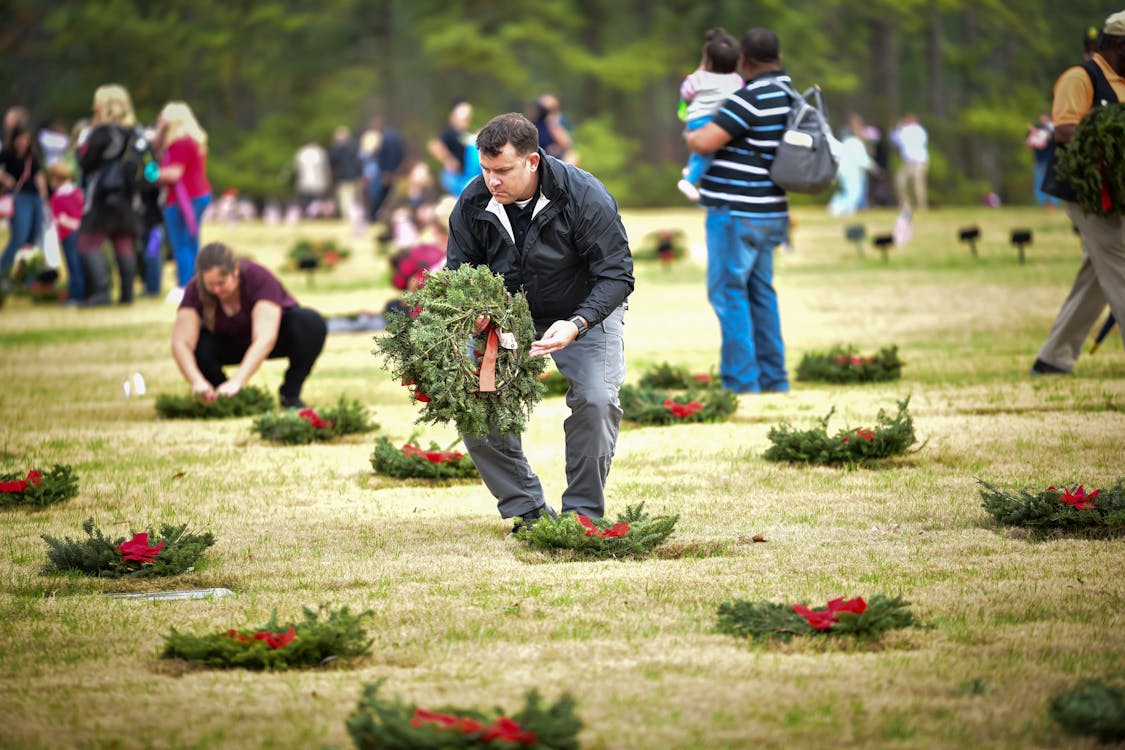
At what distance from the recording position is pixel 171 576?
649 cm

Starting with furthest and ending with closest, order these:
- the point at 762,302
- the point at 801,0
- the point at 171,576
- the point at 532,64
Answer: the point at 532,64, the point at 801,0, the point at 762,302, the point at 171,576

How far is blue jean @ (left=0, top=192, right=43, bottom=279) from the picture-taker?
20.9 meters

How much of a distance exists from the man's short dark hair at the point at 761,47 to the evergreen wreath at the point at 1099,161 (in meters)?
2.04

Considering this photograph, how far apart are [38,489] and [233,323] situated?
2470 mm

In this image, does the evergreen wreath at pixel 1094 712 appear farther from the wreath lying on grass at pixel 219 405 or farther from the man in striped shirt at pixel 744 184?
the wreath lying on grass at pixel 219 405

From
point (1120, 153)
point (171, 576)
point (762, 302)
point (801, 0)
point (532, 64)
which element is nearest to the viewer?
point (171, 576)

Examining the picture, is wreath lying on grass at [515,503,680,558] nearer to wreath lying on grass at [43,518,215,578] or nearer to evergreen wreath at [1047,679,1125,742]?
wreath lying on grass at [43,518,215,578]

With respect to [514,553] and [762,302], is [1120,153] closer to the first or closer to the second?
[762,302]

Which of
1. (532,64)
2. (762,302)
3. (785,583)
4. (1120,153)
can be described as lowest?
(785,583)

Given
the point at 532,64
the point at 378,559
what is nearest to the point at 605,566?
the point at 378,559

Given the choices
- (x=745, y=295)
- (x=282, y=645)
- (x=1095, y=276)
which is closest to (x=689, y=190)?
(x=745, y=295)

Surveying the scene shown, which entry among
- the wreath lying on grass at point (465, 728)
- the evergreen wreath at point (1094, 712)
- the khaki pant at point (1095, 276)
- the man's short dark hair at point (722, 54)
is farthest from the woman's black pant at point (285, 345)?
the evergreen wreath at point (1094, 712)

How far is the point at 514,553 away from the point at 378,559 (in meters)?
0.58

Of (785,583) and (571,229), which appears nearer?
(785,583)
